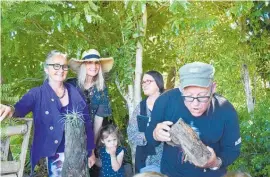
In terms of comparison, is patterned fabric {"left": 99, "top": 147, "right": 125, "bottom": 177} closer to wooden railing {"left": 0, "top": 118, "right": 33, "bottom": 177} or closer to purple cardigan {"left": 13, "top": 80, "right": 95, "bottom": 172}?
purple cardigan {"left": 13, "top": 80, "right": 95, "bottom": 172}

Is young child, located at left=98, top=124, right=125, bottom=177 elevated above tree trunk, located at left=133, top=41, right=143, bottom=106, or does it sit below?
below

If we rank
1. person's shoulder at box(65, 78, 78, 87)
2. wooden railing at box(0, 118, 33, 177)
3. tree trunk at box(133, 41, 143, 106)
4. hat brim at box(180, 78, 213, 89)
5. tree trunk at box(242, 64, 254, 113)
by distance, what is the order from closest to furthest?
hat brim at box(180, 78, 213, 89), wooden railing at box(0, 118, 33, 177), person's shoulder at box(65, 78, 78, 87), tree trunk at box(133, 41, 143, 106), tree trunk at box(242, 64, 254, 113)

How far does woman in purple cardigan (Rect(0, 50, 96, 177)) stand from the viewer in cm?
299

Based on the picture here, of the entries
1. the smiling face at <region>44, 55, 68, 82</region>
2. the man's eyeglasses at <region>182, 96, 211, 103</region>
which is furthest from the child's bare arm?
the man's eyeglasses at <region>182, 96, 211, 103</region>

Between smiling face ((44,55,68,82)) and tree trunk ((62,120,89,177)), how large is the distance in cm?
29

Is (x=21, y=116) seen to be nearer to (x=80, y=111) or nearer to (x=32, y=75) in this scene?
(x=80, y=111)

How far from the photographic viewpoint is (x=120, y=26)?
4316mm

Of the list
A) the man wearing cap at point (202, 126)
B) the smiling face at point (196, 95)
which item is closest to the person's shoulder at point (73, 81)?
the man wearing cap at point (202, 126)

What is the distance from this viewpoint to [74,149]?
3000 millimetres

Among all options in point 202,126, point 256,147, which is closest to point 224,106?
point 202,126

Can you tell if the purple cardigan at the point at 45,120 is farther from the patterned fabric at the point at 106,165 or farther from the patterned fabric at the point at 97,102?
the patterned fabric at the point at 106,165

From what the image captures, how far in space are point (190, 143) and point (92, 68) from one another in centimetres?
135

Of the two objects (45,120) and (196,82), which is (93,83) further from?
(196,82)

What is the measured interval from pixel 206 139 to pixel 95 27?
2223 millimetres
